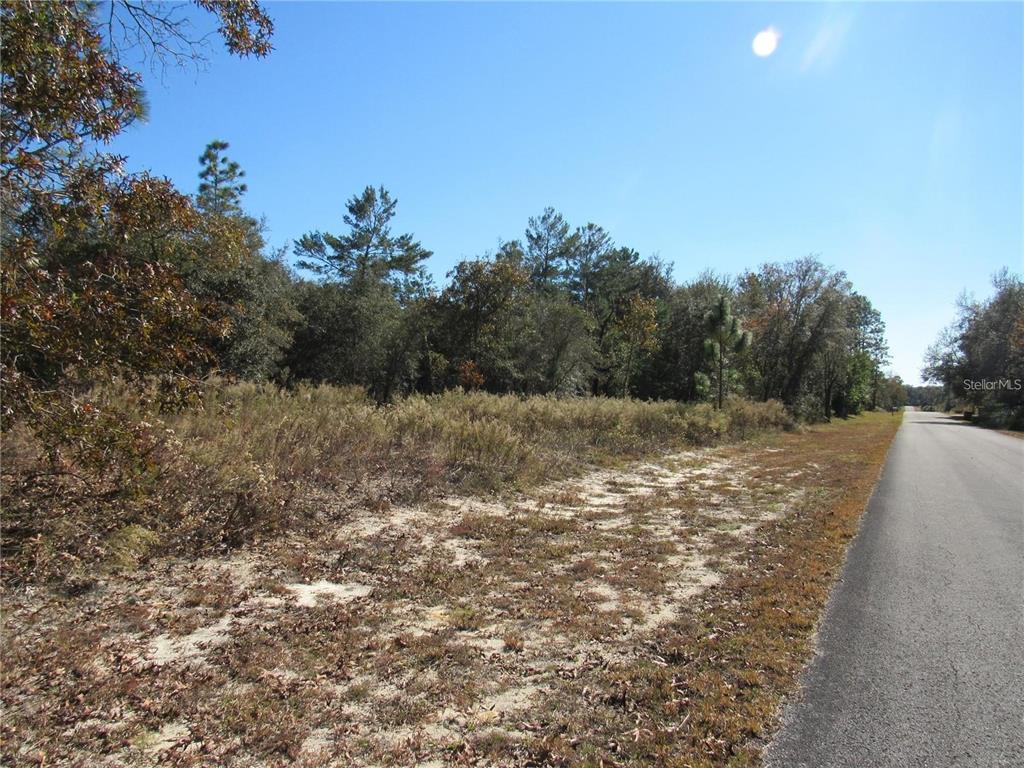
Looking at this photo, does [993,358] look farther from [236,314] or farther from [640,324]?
[236,314]

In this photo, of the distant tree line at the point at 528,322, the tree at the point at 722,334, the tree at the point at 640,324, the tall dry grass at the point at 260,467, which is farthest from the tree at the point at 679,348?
the tall dry grass at the point at 260,467

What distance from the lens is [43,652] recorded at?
369 cm

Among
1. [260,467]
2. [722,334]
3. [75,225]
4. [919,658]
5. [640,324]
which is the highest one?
[640,324]

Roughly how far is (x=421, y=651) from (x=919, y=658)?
3.43 m

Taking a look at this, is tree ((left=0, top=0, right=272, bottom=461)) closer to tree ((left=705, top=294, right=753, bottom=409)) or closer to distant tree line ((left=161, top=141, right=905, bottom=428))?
distant tree line ((left=161, top=141, right=905, bottom=428))

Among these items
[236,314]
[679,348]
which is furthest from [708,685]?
[679,348]

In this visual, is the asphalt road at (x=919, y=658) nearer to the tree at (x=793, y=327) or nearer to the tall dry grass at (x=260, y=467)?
the tall dry grass at (x=260, y=467)

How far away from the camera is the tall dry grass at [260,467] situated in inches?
195

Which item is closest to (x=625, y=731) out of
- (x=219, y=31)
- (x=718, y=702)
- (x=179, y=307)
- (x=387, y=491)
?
(x=718, y=702)

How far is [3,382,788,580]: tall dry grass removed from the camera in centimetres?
495

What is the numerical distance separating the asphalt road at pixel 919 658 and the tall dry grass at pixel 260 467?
414 cm

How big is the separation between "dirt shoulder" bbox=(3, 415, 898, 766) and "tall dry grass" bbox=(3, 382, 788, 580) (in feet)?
1.36

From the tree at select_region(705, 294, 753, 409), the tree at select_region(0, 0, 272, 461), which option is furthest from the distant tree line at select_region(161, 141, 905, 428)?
the tree at select_region(0, 0, 272, 461)

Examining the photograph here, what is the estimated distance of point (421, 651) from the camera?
410 centimetres
